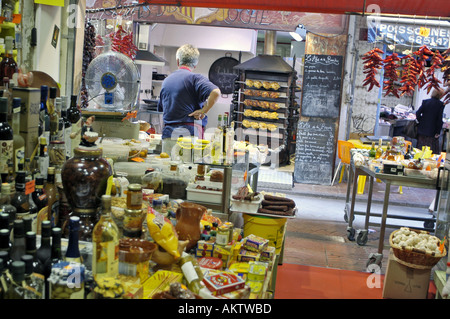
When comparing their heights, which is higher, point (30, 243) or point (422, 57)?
point (422, 57)

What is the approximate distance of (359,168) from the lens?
243 inches

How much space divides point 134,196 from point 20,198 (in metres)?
0.49

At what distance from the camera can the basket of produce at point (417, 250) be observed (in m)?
4.10

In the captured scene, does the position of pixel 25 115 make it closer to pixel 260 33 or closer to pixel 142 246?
pixel 142 246

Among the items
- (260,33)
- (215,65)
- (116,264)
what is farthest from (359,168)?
(260,33)

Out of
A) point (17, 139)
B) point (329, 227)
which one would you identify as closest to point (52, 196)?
point (17, 139)

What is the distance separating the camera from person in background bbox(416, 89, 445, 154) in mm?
9664

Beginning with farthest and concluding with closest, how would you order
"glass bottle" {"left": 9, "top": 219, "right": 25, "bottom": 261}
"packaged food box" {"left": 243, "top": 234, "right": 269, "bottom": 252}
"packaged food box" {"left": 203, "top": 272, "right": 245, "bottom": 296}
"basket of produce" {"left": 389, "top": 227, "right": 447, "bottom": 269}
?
1. "basket of produce" {"left": 389, "top": 227, "right": 447, "bottom": 269}
2. "packaged food box" {"left": 243, "top": 234, "right": 269, "bottom": 252}
3. "packaged food box" {"left": 203, "top": 272, "right": 245, "bottom": 296}
4. "glass bottle" {"left": 9, "top": 219, "right": 25, "bottom": 261}

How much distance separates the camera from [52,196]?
98.0 inches

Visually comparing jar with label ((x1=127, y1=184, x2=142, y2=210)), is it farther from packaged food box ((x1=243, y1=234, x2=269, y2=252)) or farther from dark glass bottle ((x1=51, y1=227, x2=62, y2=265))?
packaged food box ((x1=243, y1=234, x2=269, y2=252))

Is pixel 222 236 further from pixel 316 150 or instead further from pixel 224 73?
pixel 224 73

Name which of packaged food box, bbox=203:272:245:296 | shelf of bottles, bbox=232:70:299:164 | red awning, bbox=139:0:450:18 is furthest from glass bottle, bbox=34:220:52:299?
shelf of bottles, bbox=232:70:299:164

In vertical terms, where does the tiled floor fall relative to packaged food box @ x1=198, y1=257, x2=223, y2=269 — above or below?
below

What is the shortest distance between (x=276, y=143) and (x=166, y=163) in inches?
250
